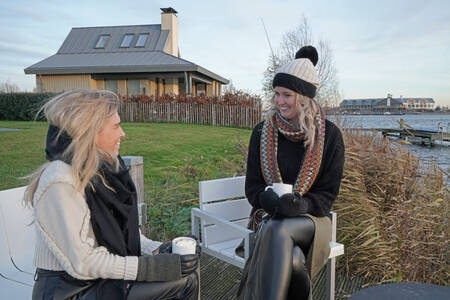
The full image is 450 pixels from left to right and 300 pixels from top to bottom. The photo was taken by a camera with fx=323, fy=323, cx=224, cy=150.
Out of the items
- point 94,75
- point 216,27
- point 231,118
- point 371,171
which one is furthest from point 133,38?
point 371,171

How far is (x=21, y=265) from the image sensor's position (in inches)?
80.4

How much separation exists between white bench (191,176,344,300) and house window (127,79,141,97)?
20346 millimetres

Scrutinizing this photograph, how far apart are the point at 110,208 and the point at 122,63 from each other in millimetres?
20596

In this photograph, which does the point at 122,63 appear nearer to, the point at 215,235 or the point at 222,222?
the point at 215,235

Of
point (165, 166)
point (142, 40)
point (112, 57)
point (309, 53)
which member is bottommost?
point (165, 166)

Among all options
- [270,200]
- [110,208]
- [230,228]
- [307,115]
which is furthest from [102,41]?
[110,208]

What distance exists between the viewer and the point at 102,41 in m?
23.5

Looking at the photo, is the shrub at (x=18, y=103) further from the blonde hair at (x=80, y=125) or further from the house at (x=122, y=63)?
the blonde hair at (x=80, y=125)

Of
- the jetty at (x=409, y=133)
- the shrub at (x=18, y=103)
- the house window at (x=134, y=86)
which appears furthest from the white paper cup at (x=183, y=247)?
the house window at (x=134, y=86)

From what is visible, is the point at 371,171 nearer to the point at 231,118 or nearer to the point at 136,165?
the point at 136,165

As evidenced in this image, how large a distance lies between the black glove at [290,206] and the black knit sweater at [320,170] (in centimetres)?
23

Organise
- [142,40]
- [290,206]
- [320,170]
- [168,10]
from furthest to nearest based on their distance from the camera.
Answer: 1. [142,40]
2. [168,10]
3. [320,170]
4. [290,206]

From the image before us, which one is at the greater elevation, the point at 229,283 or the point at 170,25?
the point at 170,25

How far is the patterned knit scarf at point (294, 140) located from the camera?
7.82 feet
